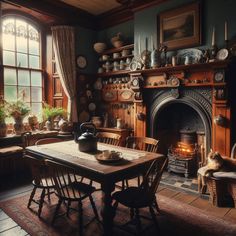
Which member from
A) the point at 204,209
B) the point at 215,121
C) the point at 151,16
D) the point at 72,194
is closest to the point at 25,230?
the point at 72,194

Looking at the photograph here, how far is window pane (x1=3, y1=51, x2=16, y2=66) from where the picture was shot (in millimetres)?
4605

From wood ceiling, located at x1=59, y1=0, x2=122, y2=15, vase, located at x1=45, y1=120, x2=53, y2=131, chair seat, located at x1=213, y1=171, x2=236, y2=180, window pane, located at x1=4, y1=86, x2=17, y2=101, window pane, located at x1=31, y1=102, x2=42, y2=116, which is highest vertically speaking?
wood ceiling, located at x1=59, y1=0, x2=122, y2=15

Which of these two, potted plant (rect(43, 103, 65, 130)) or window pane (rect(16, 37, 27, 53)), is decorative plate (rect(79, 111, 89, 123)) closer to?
potted plant (rect(43, 103, 65, 130))

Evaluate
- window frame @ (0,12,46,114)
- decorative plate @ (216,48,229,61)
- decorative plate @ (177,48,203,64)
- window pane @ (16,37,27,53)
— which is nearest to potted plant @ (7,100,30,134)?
window frame @ (0,12,46,114)

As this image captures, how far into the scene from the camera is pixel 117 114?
5.27m

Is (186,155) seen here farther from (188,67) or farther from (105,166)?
(105,166)

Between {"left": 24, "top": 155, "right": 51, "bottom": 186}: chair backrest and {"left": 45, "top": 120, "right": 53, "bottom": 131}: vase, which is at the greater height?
{"left": 45, "top": 120, "right": 53, "bottom": 131}: vase

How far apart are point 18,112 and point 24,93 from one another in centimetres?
62

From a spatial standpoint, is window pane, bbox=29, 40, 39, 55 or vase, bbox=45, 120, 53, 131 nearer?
vase, bbox=45, 120, 53, 131

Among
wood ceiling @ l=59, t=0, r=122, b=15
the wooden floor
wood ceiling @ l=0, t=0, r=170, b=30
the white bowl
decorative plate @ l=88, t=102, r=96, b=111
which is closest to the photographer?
the wooden floor

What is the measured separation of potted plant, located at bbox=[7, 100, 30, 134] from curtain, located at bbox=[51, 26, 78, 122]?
0.97 metres

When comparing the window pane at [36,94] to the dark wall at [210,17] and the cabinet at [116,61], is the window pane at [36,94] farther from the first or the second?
the dark wall at [210,17]

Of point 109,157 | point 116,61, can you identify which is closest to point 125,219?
point 109,157

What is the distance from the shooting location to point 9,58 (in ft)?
15.3
